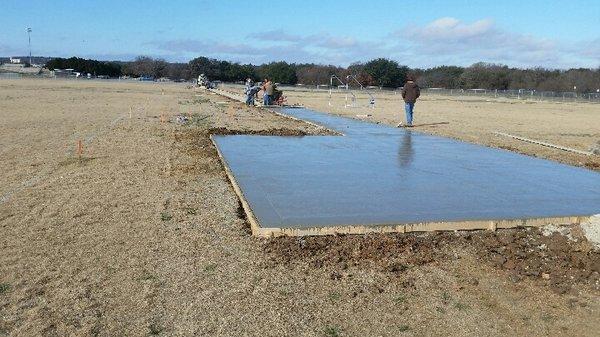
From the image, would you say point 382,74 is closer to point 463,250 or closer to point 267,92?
point 267,92

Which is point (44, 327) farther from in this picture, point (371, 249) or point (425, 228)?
point (425, 228)

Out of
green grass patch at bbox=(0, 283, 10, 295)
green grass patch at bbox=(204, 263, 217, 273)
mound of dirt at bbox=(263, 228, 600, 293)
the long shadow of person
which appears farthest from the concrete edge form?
the long shadow of person

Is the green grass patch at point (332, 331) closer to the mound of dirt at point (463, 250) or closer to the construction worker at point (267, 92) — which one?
the mound of dirt at point (463, 250)

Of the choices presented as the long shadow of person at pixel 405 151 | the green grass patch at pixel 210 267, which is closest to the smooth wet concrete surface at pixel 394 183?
the long shadow of person at pixel 405 151

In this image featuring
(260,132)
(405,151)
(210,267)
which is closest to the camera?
(210,267)

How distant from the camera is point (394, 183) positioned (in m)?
8.03

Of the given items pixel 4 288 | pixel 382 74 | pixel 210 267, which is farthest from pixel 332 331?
pixel 382 74

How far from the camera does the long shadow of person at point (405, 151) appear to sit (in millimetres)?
10265

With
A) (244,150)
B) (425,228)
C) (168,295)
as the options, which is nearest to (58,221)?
(168,295)

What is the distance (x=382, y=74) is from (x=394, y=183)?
87.7m

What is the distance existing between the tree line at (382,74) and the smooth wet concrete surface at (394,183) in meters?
64.7

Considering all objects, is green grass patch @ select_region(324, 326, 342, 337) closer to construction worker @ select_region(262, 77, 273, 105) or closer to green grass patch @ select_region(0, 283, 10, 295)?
green grass patch @ select_region(0, 283, 10, 295)

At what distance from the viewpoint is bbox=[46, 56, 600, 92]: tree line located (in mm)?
87356

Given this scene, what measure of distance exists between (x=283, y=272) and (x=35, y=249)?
90.8 inches
